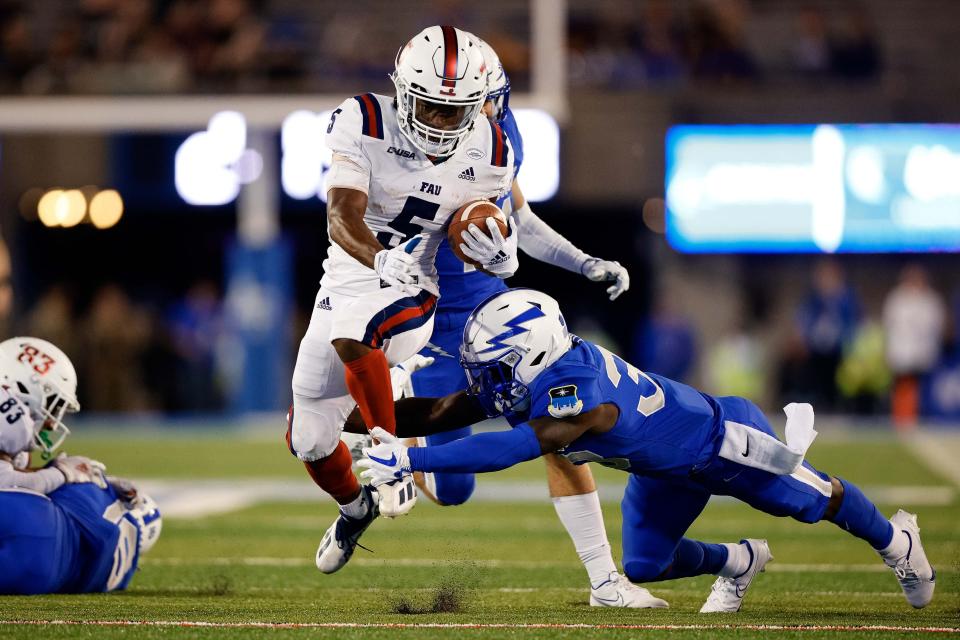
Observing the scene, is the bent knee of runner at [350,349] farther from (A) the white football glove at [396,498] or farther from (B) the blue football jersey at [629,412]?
(B) the blue football jersey at [629,412]

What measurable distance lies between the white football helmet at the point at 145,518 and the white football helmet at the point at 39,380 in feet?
1.16

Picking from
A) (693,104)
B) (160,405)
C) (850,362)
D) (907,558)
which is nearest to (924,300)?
(850,362)

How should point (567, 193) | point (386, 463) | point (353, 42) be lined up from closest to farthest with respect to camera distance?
point (386, 463)
point (353, 42)
point (567, 193)

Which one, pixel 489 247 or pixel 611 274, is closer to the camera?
pixel 489 247

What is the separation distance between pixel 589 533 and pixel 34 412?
187cm

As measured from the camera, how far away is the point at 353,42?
515 inches

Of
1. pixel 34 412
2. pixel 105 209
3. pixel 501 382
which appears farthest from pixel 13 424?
pixel 105 209

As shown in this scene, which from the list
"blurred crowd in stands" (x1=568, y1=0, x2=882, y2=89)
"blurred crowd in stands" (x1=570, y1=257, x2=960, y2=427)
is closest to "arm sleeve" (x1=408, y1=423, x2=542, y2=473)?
"blurred crowd in stands" (x1=570, y1=257, x2=960, y2=427)

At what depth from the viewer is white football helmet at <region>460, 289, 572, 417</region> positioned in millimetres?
4320

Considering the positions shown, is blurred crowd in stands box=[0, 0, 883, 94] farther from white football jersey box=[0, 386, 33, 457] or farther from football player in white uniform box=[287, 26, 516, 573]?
white football jersey box=[0, 386, 33, 457]

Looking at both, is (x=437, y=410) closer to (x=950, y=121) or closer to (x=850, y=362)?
(x=850, y=362)

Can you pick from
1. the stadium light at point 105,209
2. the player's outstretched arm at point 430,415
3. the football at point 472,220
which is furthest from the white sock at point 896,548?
the stadium light at point 105,209

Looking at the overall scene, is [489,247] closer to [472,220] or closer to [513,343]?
[472,220]

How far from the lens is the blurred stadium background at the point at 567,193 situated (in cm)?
1204
